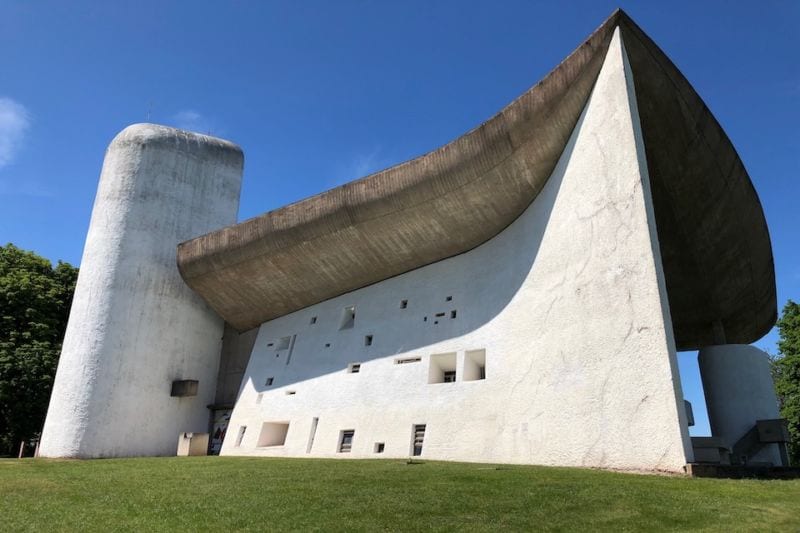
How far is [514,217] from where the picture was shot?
15812mm

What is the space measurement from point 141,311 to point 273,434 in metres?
6.40

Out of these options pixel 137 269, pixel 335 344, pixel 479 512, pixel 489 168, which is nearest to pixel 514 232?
pixel 489 168

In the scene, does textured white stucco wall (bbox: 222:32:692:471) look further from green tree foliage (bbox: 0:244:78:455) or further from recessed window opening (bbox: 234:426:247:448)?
green tree foliage (bbox: 0:244:78:455)

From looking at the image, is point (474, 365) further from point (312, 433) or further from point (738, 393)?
point (738, 393)

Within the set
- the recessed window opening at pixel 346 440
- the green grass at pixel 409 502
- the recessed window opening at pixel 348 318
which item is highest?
the recessed window opening at pixel 348 318

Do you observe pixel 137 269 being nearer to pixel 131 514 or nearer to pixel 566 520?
pixel 131 514

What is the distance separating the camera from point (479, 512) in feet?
22.7

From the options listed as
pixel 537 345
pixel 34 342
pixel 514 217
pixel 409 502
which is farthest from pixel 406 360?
pixel 34 342

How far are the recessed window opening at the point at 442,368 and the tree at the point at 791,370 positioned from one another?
16.5 m

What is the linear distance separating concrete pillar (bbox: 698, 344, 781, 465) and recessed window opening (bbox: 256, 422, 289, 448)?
43.7 ft

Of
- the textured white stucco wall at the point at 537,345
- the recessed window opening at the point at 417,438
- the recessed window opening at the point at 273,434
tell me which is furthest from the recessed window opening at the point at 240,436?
the recessed window opening at the point at 417,438

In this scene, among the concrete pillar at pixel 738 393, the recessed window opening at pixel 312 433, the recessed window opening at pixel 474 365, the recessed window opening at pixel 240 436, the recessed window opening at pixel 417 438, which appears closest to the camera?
the recessed window opening at pixel 417 438

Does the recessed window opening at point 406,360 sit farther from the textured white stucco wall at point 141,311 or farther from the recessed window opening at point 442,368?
the textured white stucco wall at point 141,311

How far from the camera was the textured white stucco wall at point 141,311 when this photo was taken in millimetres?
19406
